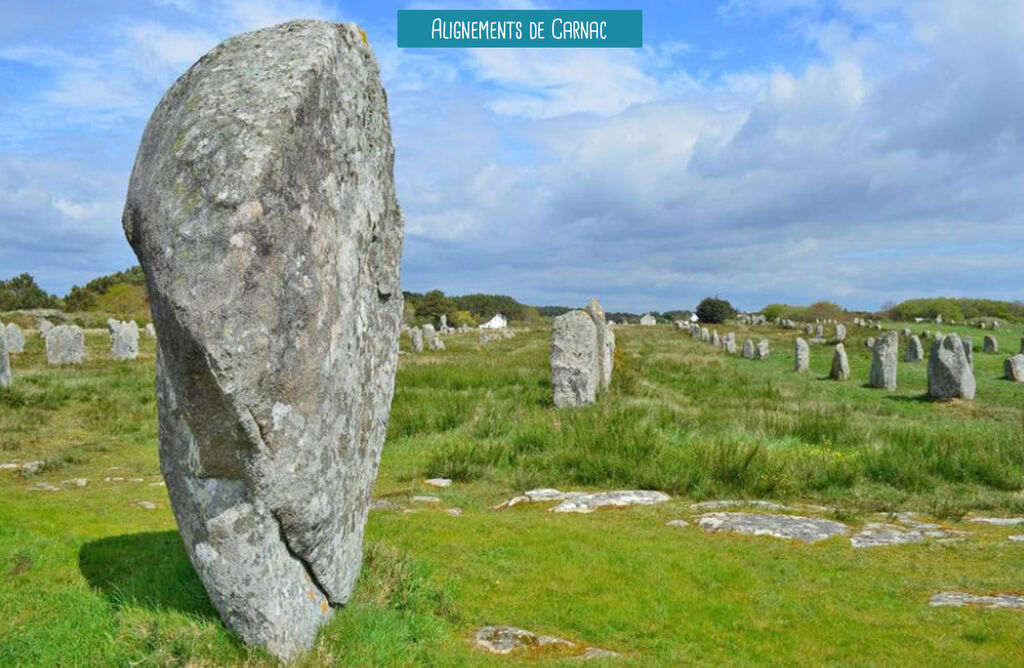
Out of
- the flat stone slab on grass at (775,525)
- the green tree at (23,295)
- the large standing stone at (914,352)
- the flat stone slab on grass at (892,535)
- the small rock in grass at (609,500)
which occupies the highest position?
the green tree at (23,295)

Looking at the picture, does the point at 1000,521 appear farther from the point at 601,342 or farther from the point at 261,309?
the point at 601,342

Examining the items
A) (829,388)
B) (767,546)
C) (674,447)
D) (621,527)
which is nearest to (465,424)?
(674,447)

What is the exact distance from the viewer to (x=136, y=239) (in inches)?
178

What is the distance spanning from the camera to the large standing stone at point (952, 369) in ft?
72.1

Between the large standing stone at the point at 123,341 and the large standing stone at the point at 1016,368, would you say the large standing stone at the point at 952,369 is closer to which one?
the large standing stone at the point at 1016,368

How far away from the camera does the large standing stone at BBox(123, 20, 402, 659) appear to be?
168 inches

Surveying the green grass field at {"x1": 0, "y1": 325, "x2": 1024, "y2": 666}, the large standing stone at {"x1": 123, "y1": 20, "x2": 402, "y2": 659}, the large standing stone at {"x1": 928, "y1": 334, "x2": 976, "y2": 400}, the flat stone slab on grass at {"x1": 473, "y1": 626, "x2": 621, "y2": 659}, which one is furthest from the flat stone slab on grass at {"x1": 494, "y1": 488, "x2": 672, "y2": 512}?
the large standing stone at {"x1": 928, "y1": 334, "x2": 976, "y2": 400}

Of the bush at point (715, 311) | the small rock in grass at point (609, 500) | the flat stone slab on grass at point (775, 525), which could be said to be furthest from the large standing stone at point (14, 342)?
the bush at point (715, 311)

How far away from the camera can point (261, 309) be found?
434cm

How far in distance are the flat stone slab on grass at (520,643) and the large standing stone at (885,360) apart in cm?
2303

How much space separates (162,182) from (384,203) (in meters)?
1.96

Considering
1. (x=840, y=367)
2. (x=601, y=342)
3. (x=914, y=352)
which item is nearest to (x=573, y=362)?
(x=601, y=342)

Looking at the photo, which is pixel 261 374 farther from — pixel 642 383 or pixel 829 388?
pixel 829 388

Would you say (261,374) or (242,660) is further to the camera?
(242,660)
